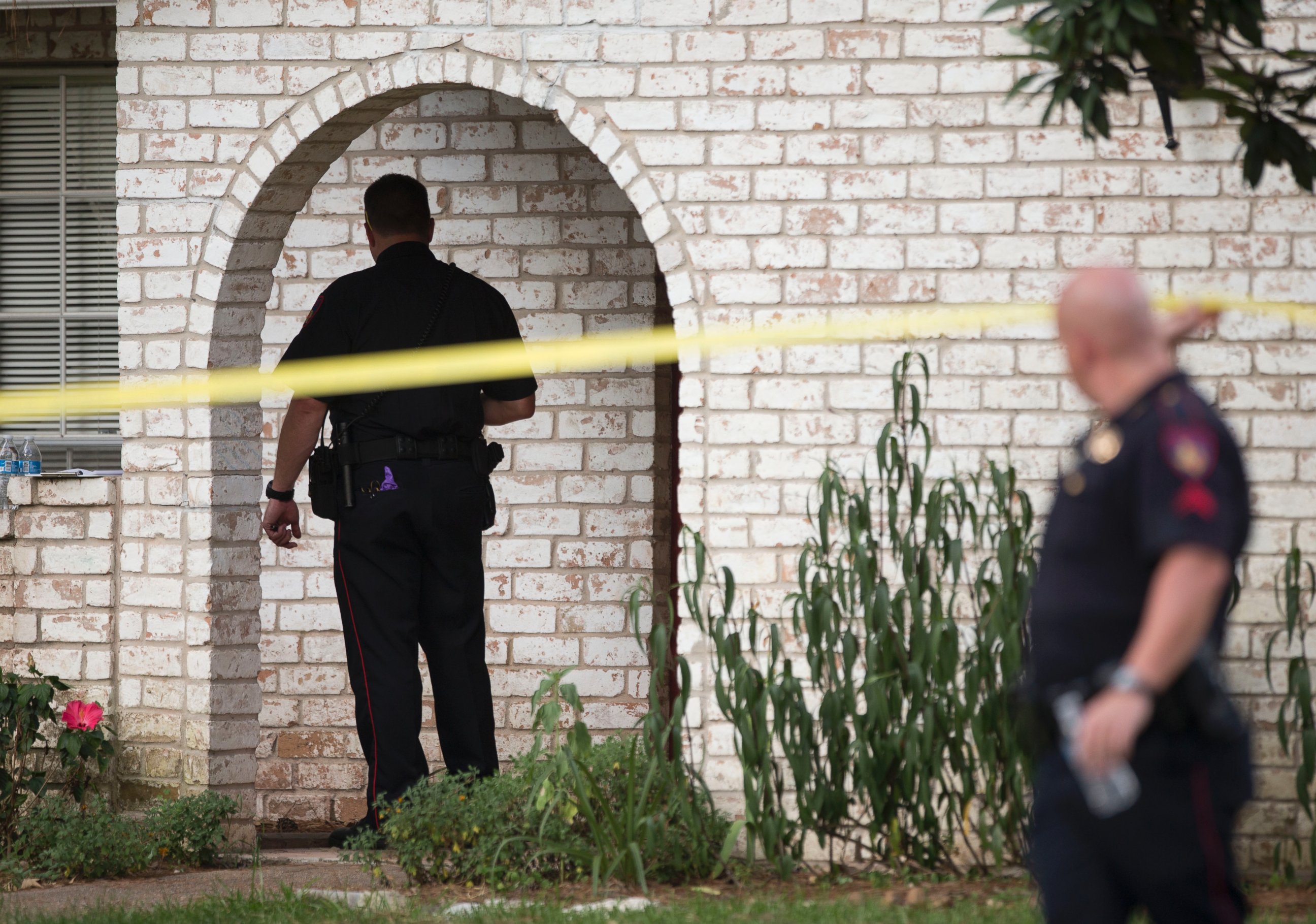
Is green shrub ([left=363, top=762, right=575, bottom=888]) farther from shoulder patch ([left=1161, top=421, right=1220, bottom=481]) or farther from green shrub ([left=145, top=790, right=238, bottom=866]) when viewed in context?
shoulder patch ([left=1161, top=421, right=1220, bottom=481])

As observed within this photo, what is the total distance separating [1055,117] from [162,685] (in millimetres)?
3361

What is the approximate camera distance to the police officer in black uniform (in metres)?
4.80

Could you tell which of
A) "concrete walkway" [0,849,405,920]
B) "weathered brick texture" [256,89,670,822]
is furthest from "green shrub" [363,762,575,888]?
"weathered brick texture" [256,89,670,822]

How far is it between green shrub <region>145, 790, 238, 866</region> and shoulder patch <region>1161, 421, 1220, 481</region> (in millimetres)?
A: 3427

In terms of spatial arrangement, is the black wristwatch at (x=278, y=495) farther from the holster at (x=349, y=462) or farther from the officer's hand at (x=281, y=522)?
the holster at (x=349, y=462)

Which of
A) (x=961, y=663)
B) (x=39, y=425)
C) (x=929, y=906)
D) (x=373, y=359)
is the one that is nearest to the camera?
(x=929, y=906)

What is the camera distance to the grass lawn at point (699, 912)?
3826 millimetres

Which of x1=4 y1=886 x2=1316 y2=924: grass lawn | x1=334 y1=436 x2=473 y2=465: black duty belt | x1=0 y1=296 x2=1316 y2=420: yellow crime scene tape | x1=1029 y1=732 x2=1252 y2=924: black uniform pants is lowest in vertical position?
x1=4 y1=886 x2=1316 y2=924: grass lawn

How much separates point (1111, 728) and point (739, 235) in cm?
264

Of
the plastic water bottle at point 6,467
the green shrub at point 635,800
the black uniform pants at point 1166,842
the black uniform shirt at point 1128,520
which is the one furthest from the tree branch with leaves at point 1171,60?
the plastic water bottle at point 6,467

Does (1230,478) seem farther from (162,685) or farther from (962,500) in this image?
(162,685)

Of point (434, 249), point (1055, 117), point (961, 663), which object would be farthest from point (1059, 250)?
point (434, 249)

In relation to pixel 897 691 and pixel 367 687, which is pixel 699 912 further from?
pixel 367 687

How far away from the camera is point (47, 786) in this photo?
5016mm
